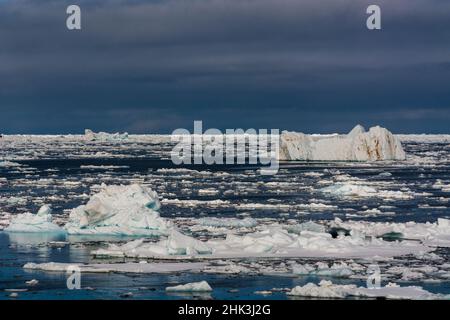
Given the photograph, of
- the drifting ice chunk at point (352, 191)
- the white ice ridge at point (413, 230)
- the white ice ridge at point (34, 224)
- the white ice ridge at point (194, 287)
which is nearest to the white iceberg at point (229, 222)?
the white ice ridge at point (413, 230)

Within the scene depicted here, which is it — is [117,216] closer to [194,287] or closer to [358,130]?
[194,287]

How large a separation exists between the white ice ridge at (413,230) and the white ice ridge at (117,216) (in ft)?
17.8

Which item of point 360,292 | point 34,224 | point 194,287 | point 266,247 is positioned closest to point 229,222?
point 266,247

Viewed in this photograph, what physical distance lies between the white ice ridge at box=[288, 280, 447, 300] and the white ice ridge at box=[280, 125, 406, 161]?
44.3 metres

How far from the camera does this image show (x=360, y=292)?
630 inches

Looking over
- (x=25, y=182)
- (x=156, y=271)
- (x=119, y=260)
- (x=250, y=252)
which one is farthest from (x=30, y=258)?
(x=25, y=182)

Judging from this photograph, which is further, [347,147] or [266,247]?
[347,147]

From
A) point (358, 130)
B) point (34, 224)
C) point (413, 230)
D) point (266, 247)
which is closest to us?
point (266, 247)

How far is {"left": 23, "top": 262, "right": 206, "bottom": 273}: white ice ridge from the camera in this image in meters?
18.6

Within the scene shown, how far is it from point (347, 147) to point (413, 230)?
41.2 meters

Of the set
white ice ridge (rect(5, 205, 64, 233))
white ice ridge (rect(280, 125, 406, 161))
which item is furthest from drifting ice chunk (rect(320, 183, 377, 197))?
white ice ridge (rect(280, 125, 406, 161))

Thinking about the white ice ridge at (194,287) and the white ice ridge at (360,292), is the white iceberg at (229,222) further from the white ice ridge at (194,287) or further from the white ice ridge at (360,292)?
the white ice ridge at (360,292)
